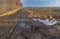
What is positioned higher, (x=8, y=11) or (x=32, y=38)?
(x=8, y=11)

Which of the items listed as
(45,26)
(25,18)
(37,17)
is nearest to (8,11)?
(25,18)

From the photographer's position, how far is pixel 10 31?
3.75 feet

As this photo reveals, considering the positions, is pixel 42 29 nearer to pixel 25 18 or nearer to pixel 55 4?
pixel 25 18

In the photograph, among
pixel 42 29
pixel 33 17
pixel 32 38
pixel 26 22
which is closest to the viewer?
pixel 32 38

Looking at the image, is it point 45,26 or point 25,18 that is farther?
point 25,18

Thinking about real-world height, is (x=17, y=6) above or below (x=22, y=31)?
above

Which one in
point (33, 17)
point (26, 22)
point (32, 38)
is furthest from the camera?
point (33, 17)

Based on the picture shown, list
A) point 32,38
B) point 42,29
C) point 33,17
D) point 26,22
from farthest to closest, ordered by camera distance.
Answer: point 33,17
point 26,22
point 42,29
point 32,38

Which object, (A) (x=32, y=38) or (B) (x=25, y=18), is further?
(B) (x=25, y=18)

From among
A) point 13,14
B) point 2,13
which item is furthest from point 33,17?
point 2,13

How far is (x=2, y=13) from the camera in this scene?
141 centimetres

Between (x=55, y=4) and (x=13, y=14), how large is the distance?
1.54ft

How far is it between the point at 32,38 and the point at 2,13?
51 centimetres

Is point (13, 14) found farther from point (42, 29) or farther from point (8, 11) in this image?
point (42, 29)
